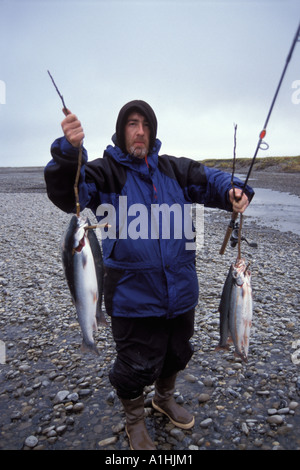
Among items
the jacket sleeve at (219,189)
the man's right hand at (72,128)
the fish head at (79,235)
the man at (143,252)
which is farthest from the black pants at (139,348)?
the man's right hand at (72,128)

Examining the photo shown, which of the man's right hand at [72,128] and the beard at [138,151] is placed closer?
the man's right hand at [72,128]

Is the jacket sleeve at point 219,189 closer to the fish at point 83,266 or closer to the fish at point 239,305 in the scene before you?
the fish at point 239,305

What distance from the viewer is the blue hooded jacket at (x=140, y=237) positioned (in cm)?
305

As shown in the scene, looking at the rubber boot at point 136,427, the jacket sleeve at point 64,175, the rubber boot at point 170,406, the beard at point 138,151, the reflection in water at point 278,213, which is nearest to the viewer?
the jacket sleeve at point 64,175

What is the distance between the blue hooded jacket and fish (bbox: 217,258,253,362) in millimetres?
372

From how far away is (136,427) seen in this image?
3473 mm

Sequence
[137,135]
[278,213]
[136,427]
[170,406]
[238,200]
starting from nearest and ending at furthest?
[238,200] < [137,135] < [136,427] < [170,406] < [278,213]

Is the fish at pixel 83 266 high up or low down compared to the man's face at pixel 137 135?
down

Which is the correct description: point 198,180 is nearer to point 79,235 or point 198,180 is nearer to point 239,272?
point 239,272

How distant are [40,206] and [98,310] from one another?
2209cm

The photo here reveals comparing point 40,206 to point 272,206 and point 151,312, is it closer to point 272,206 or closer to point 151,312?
point 272,206

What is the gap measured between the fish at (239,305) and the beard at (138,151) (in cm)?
133

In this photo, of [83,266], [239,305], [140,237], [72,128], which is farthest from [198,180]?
[83,266]

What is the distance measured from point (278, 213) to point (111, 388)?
17865 millimetres
